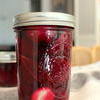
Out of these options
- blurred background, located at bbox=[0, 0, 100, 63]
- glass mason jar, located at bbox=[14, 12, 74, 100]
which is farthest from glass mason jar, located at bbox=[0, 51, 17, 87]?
blurred background, located at bbox=[0, 0, 100, 63]

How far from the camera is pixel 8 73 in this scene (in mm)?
372

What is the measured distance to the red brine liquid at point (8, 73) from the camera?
0.37 m

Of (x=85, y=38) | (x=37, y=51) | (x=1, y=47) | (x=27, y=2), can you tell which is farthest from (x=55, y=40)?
(x=85, y=38)

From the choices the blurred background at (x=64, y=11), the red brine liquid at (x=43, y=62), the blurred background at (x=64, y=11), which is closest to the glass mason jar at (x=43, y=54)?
the red brine liquid at (x=43, y=62)

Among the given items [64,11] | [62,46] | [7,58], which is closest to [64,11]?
[64,11]

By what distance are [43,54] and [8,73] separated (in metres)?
0.17

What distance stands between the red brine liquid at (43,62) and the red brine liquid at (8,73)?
5.5 inches

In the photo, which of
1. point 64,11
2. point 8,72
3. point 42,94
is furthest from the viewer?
point 64,11

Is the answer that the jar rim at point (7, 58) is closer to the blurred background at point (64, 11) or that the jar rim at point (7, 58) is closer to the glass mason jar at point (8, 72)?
the glass mason jar at point (8, 72)

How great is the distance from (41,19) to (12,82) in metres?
0.18

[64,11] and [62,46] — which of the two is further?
[64,11]

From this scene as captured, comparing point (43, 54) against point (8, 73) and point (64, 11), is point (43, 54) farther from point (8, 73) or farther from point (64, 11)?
point (64, 11)

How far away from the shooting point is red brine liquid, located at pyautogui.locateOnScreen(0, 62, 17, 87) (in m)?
0.37

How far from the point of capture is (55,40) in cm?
22
